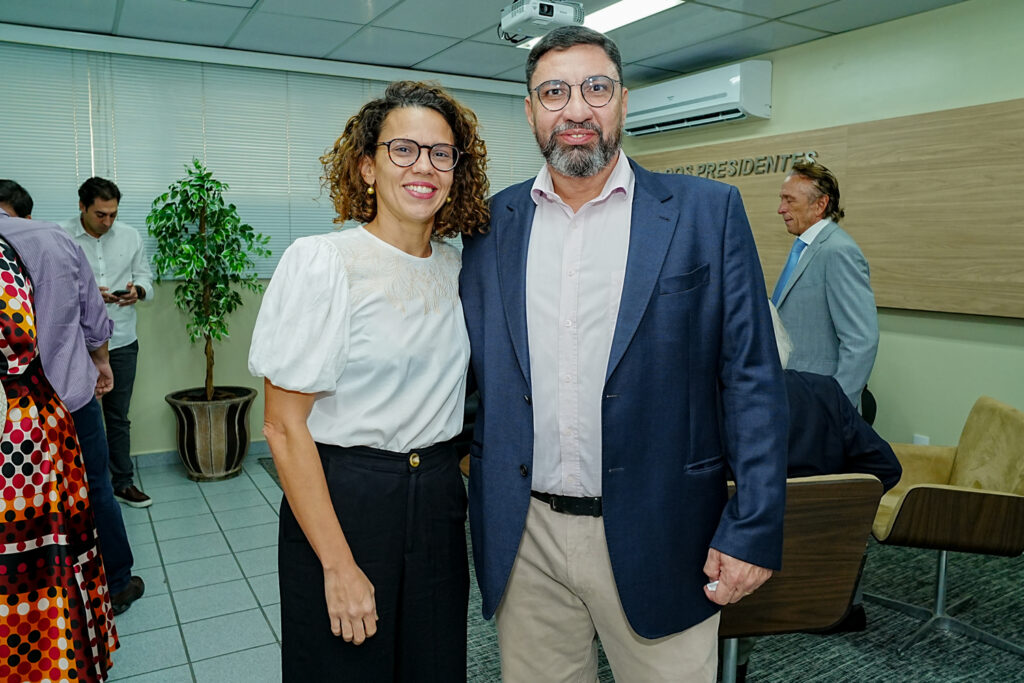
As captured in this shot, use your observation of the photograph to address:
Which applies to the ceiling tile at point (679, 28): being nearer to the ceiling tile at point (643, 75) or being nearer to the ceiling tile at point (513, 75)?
the ceiling tile at point (643, 75)

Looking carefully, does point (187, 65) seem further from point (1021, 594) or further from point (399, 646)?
point (1021, 594)

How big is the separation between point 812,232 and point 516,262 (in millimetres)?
2486

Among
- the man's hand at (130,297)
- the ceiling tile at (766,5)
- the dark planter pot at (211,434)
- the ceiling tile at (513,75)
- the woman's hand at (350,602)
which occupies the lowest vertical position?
the dark planter pot at (211,434)

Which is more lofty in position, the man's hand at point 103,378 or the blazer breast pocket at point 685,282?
the blazer breast pocket at point 685,282

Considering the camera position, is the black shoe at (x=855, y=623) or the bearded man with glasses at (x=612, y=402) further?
the black shoe at (x=855, y=623)

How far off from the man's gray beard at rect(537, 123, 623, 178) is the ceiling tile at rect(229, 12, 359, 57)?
11.8 feet

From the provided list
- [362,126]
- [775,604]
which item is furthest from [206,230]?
[775,604]

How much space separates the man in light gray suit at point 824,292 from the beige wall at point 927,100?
120cm

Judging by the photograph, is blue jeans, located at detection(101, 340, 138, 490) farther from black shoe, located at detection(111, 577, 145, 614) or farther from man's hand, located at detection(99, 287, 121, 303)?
black shoe, located at detection(111, 577, 145, 614)

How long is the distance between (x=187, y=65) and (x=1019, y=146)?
5.24 m

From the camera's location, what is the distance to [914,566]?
3633 millimetres

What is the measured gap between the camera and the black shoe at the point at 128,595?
3166 millimetres

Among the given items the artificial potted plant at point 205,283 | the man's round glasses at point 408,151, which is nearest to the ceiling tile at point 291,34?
the artificial potted plant at point 205,283

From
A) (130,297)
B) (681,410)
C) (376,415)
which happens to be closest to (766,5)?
(681,410)
